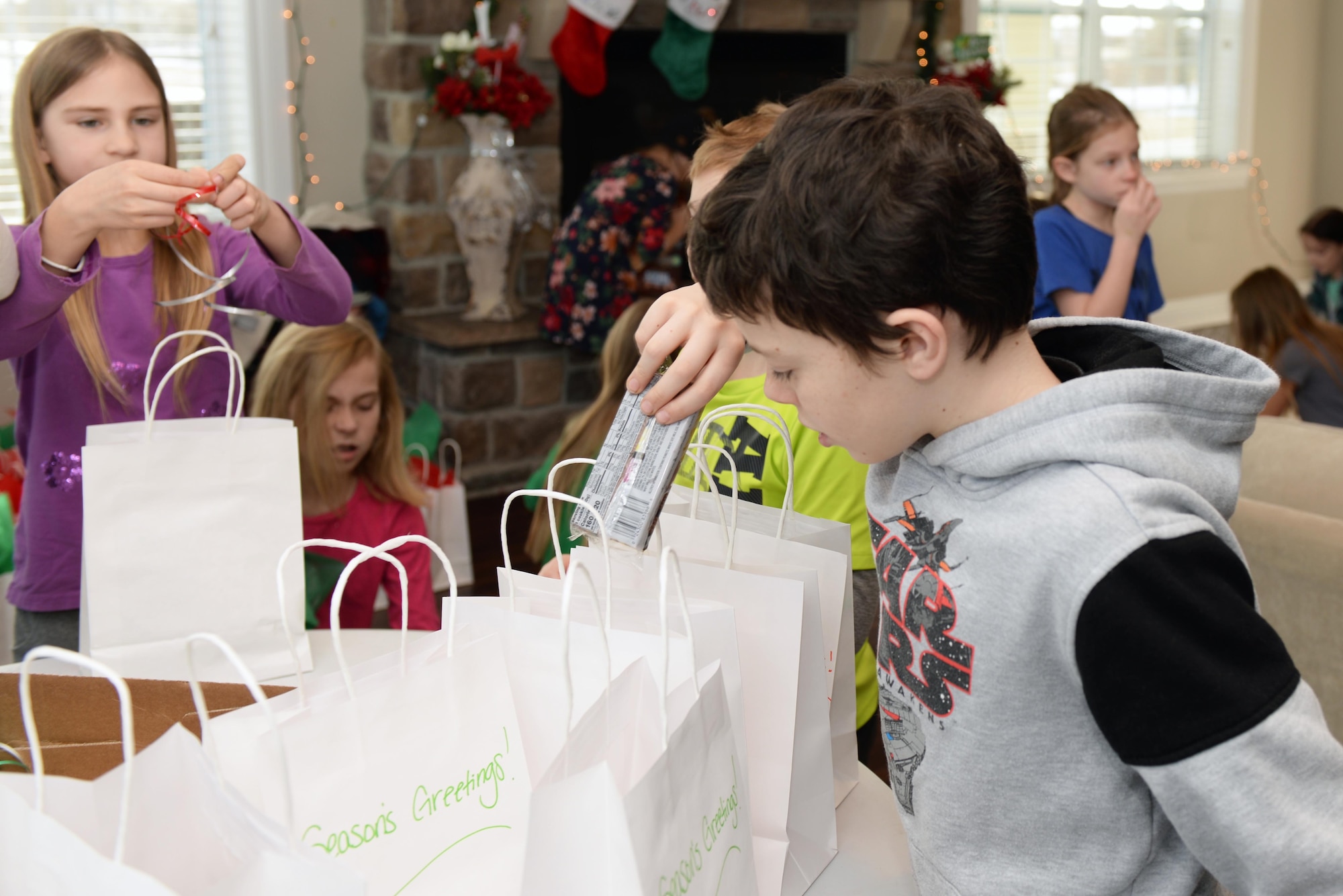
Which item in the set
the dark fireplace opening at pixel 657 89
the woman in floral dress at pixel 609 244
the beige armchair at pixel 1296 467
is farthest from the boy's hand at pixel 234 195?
the dark fireplace opening at pixel 657 89

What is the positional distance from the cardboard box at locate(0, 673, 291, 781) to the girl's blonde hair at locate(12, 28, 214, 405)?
0.61m

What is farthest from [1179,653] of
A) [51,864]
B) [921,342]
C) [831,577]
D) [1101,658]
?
[51,864]

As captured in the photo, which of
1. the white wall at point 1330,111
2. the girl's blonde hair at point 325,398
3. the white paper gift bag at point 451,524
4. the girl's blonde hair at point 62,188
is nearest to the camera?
the girl's blonde hair at point 62,188

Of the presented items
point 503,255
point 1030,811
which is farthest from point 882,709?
point 503,255

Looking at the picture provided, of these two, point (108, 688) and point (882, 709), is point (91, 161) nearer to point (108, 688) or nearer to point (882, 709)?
point (108, 688)

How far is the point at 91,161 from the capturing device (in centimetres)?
146

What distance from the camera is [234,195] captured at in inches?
52.4

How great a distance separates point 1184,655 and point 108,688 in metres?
0.76

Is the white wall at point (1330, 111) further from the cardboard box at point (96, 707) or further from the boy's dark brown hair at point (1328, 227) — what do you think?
the cardboard box at point (96, 707)

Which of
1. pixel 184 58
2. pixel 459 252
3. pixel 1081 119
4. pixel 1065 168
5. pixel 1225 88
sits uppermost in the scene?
pixel 1225 88

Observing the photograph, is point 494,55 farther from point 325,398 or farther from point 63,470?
point 63,470

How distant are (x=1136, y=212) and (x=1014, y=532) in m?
2.00

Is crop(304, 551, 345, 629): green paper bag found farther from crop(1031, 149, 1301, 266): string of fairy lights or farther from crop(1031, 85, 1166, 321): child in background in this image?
crop(1031, 149, 1301, 266): string of fairy lights

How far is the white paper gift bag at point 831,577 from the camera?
3.14 feet
